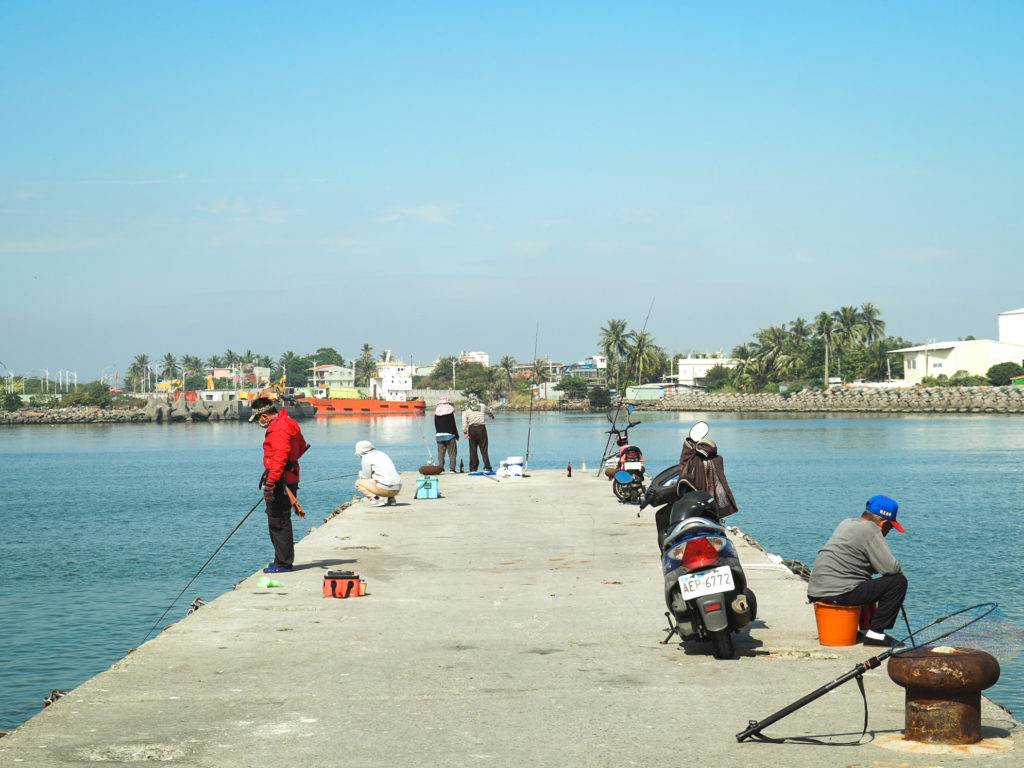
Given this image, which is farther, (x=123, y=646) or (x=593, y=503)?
(x=593, y=503)

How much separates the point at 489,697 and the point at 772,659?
233 cm

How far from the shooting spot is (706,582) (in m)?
7.81

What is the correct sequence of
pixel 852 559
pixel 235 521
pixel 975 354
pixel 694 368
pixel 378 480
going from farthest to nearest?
pixel 694 368 → pixel 975 354 → pixel 235 521 → pixel 378 480 → pixel 852 559

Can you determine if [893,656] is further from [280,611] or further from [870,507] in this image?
[280,611]

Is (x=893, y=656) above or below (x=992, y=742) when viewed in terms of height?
above

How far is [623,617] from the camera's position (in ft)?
31.5

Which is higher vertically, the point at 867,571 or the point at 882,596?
the point at 867,571

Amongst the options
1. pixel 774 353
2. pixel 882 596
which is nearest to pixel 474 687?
pixel 882 596

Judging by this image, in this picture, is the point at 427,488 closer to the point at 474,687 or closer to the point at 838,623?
the point at 838,623

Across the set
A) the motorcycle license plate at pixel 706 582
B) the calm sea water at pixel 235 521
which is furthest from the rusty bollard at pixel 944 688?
the calm sea water at pixel 235 521

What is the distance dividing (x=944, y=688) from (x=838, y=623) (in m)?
2.57

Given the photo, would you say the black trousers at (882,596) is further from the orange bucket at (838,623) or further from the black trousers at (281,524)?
the black trousers at (281,524)

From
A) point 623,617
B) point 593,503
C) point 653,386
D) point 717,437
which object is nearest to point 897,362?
point 653,386

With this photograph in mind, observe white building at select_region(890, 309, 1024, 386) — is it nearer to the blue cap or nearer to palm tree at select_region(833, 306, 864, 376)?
palm tree at select_region(833, 306, 864, 376)
